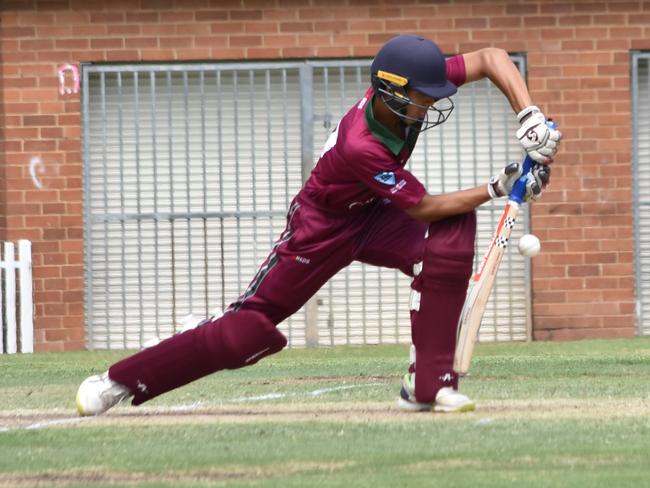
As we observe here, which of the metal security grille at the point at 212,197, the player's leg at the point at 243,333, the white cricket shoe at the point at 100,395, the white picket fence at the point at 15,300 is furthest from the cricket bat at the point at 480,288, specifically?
the white picket fence at the point at 15,300

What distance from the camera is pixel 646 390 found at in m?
7.75

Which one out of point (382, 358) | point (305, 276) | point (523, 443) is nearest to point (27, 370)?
point (382, 358)

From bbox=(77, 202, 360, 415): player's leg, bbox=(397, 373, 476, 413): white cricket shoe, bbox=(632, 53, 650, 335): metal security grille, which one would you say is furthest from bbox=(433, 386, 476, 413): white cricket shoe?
bbox=(632, 53, 650, 335): metal security grille

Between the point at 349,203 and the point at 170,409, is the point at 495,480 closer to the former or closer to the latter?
the point at 349,203

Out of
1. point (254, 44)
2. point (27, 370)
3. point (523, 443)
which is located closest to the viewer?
point (523, 443)

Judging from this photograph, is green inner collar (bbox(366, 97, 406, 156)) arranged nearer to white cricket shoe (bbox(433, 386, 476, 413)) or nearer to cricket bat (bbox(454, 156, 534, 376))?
cricket bat (bbox(454, 156, 534, 376))

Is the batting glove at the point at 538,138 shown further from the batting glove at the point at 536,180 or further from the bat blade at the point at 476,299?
the bat blade at the point at 476,299

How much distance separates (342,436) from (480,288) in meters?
1.33

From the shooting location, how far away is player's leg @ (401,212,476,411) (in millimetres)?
6668

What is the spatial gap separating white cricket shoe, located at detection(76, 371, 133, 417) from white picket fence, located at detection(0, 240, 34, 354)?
6806 millimetres

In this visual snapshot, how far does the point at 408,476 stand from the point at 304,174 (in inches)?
351

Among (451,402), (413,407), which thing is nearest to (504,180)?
(451,402)

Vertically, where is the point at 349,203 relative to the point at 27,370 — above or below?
above

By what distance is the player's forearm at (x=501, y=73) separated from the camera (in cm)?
693
